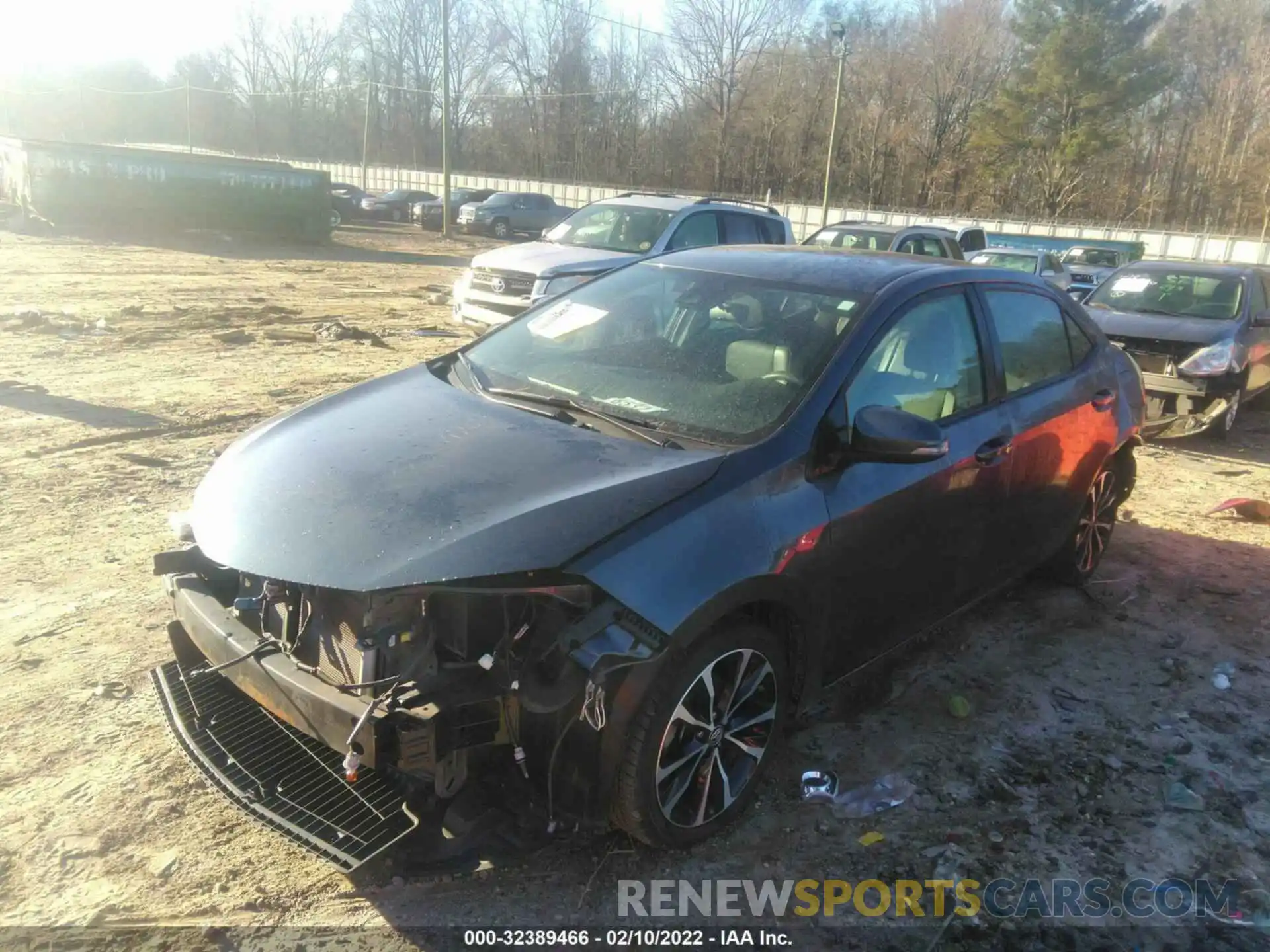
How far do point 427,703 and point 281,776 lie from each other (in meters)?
0.62

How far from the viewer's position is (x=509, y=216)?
3297 centimetres

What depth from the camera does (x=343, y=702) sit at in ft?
7.95

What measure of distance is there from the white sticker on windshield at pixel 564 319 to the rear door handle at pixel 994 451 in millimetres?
1644

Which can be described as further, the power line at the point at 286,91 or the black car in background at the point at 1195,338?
the power line at the point at 286,91

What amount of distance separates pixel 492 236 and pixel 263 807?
107 feet

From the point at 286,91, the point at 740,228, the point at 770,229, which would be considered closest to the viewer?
the point at 740,228

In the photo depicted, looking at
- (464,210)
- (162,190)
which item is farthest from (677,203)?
(464,210)

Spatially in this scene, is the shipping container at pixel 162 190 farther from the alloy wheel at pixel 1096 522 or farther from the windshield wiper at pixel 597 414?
the alloy wheel at pixel 1096 522

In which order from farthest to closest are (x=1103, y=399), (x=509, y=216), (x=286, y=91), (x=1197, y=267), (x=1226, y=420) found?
(x=286, y=91)
(x=509, y=216)
(x=1197, y=267)
(x=1226, y=420)
(x=1103, y=399)

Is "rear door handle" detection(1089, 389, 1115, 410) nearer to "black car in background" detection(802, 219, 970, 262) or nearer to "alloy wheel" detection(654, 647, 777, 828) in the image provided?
"alloy wheel" detection(654, 647, 777, 828)

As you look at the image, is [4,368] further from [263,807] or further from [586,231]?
[263,807]

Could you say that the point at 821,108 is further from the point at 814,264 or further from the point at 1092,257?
the point at 814,264

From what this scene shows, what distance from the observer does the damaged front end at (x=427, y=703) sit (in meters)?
2.38

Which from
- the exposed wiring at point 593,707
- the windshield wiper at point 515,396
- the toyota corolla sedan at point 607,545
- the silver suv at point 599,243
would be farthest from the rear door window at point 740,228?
the exposed wiring at point 593,707
